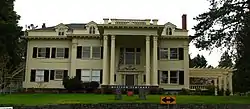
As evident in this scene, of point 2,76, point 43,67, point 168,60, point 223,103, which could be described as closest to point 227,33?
point 223,103

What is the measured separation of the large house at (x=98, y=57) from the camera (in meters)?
39.8

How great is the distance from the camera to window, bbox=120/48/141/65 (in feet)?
132

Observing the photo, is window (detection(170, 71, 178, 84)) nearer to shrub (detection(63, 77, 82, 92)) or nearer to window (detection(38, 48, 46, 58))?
shrub (detection(63, 77, 82, 92))

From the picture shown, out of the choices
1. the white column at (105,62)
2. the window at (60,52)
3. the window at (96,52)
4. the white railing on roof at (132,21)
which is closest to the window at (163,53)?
the white railing on roof at (132,21)

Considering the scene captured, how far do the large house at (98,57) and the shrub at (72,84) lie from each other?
248 centimetres

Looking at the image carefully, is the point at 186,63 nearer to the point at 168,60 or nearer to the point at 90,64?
the point at 168,60

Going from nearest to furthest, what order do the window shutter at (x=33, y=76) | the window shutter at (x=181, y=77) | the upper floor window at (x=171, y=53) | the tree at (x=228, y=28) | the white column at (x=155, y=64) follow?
1. the tree at (x=228, y=28)
2. the white column at (x=155, y=64)
3. the window shutter at (x=181, y=77)
4. the upper floor window at (x=171, y=53)
5. the window shutter at (x=33, y=76)

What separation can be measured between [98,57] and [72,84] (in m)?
4.83

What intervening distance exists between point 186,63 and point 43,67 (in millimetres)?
15590

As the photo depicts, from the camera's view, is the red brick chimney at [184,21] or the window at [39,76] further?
the red brick chimney at [184,21]

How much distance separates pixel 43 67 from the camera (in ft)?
134

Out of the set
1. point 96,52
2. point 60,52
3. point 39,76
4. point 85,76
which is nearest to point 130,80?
point 96,52

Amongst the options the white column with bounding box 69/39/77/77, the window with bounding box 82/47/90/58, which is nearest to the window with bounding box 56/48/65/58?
the white column with bounding box 69/39/77/77

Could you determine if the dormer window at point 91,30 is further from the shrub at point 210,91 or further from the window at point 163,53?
the shrub at point 210,91
